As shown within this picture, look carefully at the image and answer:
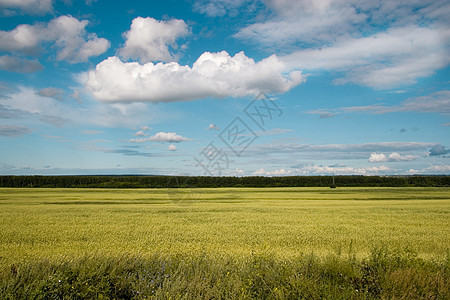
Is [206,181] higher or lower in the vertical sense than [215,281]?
lower

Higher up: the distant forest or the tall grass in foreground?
the tall grass in foreground

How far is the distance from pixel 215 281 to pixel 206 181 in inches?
2987

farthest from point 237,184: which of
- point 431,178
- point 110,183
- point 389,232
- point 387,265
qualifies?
point 387,265

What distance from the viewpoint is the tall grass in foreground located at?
5.12m

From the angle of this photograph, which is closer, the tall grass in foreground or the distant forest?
the tall grass in foreground

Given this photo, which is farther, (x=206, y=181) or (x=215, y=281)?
(x=206, y=181)

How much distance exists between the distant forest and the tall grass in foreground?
2693 inches

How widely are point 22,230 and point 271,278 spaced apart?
12872 mm

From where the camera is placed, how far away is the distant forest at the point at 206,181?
239ft

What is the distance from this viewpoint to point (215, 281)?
574 centimetres

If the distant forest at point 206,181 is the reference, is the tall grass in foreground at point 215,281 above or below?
above

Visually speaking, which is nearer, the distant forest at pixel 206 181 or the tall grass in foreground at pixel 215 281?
the tall grass in foreground at pixel 215 281

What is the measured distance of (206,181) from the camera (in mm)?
81250

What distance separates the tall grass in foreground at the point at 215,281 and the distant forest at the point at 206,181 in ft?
224
